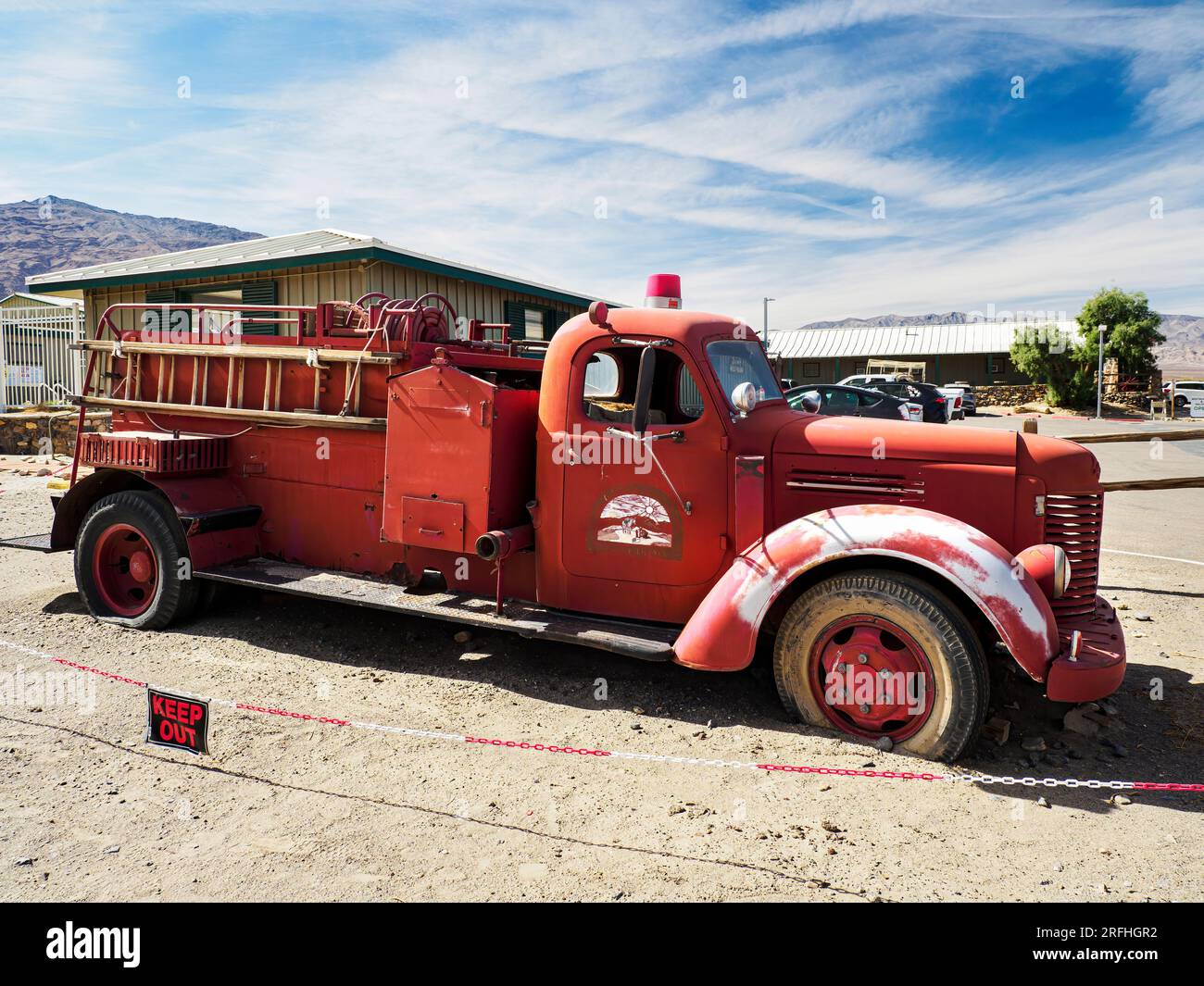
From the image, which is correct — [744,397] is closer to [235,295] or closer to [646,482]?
[646,482]

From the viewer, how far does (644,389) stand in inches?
171

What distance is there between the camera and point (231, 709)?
452cm

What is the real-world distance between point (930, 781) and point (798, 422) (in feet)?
6.56

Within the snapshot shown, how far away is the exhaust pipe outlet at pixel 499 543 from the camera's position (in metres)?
4.76

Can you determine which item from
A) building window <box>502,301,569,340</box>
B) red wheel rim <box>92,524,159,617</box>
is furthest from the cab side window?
building window <box>502,301,569,340</box>

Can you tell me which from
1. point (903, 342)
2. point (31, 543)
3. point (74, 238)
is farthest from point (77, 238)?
point (31, 543)

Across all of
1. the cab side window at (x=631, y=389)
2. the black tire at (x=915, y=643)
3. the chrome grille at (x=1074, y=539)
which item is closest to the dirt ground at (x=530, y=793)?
the black tire at (x=915, y=643)

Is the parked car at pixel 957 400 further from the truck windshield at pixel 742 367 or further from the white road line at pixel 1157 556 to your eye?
the truck windshield at pixel 742 367

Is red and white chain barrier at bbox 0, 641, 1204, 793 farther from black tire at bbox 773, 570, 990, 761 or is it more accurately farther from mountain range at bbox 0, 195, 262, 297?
mountain range at bbox 0, 195, 262, 297

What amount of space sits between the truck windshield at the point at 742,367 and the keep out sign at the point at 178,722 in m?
3.12

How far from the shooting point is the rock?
4168 millimetres
